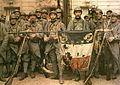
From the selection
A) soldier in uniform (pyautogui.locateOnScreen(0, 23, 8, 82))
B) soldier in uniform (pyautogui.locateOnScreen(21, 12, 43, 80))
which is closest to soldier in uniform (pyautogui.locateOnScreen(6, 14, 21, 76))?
soldier in uniform (pyautogui.locateOnScreen(0, 23, 8, 82))

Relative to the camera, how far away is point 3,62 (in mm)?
6004

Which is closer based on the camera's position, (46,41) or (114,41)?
(46,41)

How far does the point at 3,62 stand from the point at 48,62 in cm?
176

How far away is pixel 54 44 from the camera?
5.88 metres

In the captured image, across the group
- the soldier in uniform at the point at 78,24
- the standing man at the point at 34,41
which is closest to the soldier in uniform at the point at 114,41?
the soldier in uniform at the point at 78,24

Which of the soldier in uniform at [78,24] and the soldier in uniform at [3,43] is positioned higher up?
the soldier in uniform at [78,24]

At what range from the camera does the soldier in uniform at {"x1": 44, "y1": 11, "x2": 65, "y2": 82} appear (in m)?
5.83

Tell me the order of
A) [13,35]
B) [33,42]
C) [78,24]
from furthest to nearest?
1. [33,42]
2. [13,35]
3. [78,24]

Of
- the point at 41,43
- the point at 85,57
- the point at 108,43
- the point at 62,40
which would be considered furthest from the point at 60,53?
the point at 108,43

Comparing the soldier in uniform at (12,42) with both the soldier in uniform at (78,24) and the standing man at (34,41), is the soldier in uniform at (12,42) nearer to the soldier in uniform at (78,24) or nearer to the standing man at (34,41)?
the standing man at (34,41)

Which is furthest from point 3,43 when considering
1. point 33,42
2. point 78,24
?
point 78,24

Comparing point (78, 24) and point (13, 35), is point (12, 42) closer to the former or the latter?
point (13, 35)

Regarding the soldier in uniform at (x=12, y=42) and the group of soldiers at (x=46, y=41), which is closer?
the group of soldiers at (x=46, y=41)

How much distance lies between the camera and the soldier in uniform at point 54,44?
19.1ft
